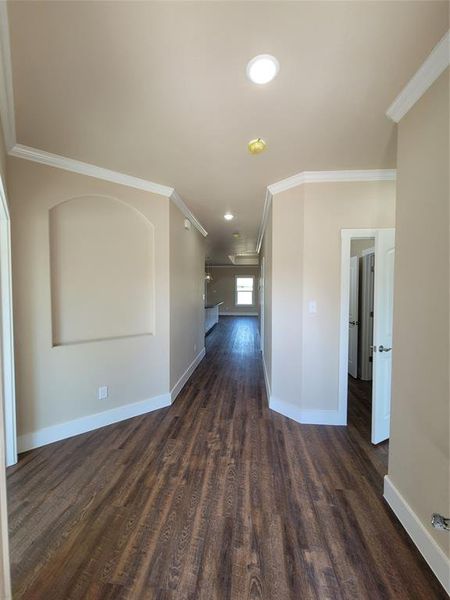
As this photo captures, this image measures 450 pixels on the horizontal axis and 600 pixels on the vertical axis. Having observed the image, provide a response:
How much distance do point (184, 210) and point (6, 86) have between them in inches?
91.0

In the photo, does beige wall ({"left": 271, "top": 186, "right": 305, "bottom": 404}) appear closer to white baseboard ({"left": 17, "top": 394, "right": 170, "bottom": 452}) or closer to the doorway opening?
the doorway opening

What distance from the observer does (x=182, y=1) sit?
1056 millimetres

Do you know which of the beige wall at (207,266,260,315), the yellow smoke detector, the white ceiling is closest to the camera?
the white ceiling

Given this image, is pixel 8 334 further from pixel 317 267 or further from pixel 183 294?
pixel 317 267

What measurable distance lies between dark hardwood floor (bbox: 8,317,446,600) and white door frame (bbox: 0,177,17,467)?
0.75ft

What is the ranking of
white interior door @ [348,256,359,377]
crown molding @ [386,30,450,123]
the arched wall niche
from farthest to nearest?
white interior door @ [348,256,359,377]
the arched wall niche
crown molding @ [386,30,450,123]

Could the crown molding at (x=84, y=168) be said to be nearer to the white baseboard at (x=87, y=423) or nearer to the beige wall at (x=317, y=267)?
the beige wall at (x=317, y=267)

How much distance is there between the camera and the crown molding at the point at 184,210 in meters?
3.14

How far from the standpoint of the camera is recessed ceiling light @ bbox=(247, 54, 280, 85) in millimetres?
1287

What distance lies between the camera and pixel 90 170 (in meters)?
2.49

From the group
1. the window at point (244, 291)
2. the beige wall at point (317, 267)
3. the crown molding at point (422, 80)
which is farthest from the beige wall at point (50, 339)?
the window at point (244, 291)

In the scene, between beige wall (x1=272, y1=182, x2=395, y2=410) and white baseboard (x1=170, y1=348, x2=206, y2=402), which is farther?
white baseboard (x1=170, y1=348, x2=206, y2=402)

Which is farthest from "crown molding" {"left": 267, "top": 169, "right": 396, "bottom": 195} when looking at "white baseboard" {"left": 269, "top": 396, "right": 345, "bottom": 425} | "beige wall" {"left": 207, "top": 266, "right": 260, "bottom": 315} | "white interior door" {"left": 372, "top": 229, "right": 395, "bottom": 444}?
"beige wall" {"left": 207, "top": 266, "right": 260, "bottom": 315}

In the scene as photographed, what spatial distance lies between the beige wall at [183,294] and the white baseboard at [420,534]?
2.40 meters
